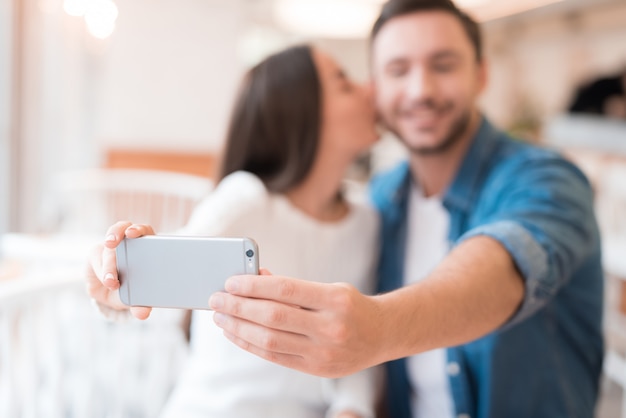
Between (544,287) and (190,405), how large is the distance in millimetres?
472

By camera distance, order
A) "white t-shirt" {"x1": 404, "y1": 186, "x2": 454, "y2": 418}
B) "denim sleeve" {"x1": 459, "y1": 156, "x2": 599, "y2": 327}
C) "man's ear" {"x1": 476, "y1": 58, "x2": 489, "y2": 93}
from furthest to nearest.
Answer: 1. "man's ear" {"x1": 476, "y1": 58, "x2": 489, "y2": 93}
2. "white t-shirt" {"x1": 404, "y1": 186, "x2": 454, "y2": 418}
3. "denim sleeve" {"x1": 459, "y1": 156, "x2": 599, "y2": 327}

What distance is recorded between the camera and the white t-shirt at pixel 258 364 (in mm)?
784

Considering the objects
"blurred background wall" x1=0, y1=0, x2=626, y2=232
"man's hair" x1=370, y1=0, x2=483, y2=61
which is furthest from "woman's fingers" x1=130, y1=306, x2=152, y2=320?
"blurred background wall" x1=0, y1=0, x2=626, y2=232

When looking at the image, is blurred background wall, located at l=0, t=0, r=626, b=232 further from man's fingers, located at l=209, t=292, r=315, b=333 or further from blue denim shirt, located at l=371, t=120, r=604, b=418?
man's fingers, located at l=209, t=292, r=315, b=333

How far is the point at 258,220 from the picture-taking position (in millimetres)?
831

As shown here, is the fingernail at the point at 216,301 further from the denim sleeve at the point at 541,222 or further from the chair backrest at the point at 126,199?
the chair backrest at the point at 126,199

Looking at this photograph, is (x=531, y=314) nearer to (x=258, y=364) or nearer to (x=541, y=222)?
(x=541, y=222)

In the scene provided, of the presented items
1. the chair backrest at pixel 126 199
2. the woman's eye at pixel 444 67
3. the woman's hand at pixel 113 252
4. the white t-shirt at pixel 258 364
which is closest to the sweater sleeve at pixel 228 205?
the white t-shirt at pixel 258 364

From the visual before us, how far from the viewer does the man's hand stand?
0.40 metres

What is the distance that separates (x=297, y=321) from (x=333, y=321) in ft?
0.08

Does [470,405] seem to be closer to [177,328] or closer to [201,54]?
[177,328]

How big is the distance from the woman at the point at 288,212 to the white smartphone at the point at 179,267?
256mm

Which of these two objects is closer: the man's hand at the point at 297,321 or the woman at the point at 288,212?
the man's hand at the point at 297,321

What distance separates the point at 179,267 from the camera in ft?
1.39
